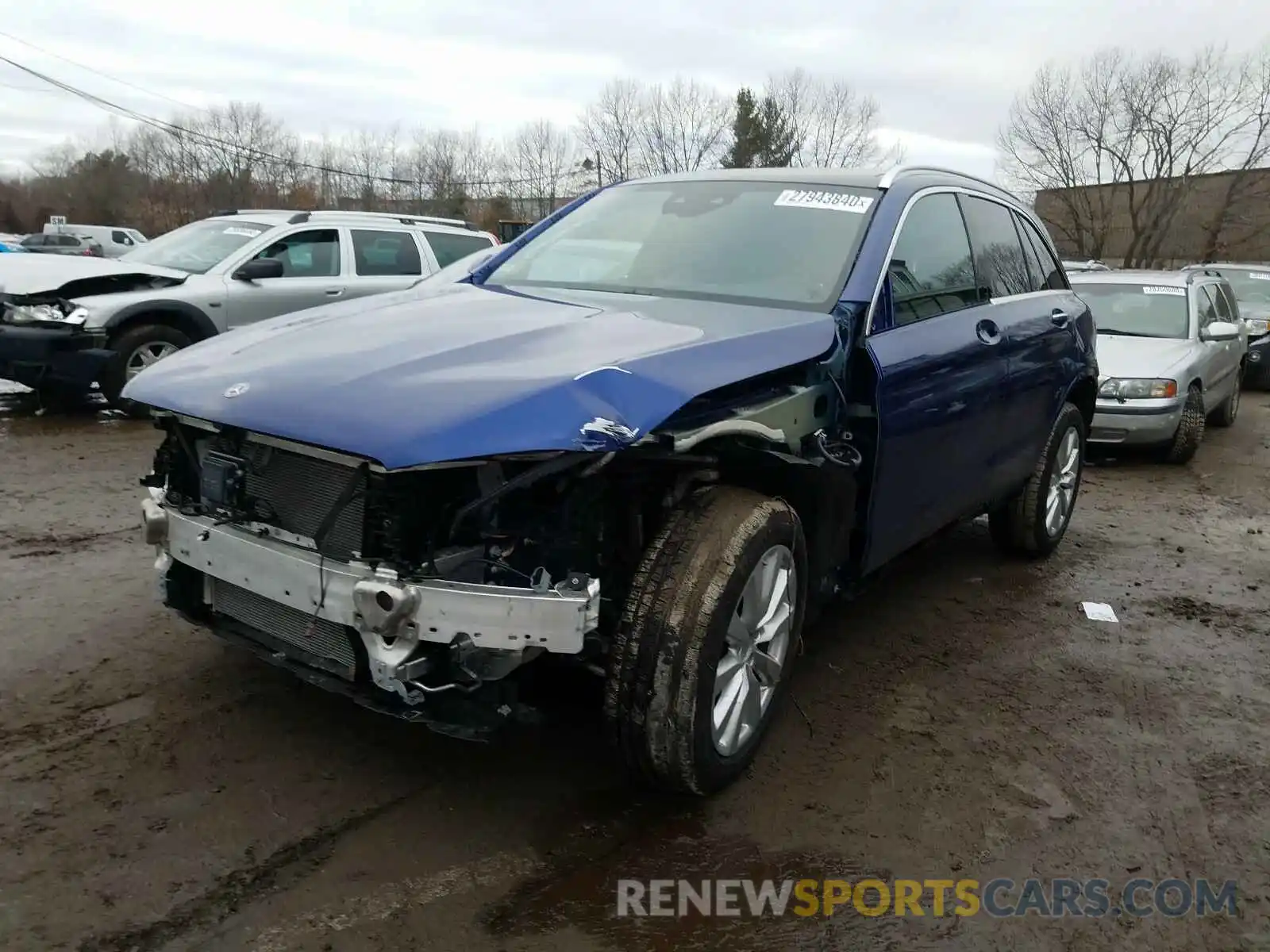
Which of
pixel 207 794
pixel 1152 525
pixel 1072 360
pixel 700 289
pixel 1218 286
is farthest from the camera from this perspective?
pixel 1218 286

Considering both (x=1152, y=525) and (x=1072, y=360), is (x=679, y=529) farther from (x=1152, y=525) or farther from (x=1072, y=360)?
(x=1152, y=525)

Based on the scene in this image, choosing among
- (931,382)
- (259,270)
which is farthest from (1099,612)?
(259,270)

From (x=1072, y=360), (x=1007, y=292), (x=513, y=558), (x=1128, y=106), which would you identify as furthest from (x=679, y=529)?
(x=1128, y=106)

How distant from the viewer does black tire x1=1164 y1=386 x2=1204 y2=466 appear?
28.3ft

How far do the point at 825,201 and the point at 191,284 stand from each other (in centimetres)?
649

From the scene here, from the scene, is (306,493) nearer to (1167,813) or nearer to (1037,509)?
(1167,813)

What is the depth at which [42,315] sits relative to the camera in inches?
307

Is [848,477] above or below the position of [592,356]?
below

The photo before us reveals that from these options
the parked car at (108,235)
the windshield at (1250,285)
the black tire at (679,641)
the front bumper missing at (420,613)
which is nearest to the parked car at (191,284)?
the front bumper missing at (420,613)

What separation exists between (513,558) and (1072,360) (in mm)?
3810

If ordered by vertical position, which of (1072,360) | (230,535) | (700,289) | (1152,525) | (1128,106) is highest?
(1128,106)

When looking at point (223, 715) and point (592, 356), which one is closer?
point (592, 356)

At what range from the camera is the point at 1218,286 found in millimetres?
11039

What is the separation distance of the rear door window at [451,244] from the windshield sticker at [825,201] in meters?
6.51
